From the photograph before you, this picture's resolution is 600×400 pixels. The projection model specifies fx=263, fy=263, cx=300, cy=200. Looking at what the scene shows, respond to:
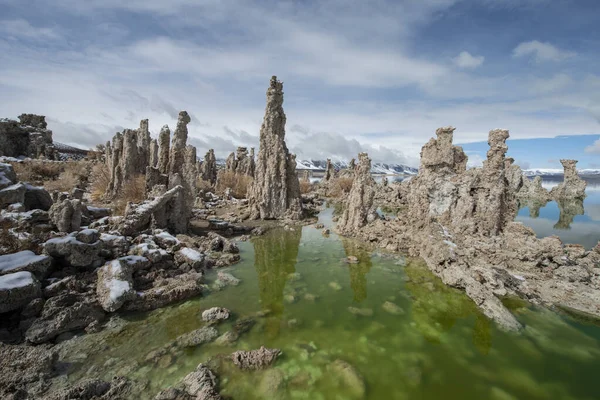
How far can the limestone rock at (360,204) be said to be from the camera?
58.6ft

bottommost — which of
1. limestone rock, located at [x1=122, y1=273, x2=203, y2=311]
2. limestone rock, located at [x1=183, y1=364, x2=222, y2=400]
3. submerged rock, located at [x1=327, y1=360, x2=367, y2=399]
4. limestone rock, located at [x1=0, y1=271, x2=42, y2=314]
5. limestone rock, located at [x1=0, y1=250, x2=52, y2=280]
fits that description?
submerged rock, located at [x1=327, y1=360, x2=367, y2=399]

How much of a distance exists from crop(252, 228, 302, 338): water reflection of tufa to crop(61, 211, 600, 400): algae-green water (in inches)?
2.8

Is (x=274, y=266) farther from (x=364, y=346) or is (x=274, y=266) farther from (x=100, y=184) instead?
(x=100, y=184)

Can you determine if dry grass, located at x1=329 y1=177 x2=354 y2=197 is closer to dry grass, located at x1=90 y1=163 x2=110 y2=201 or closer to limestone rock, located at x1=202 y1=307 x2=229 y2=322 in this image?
dry grass, located at x1=90 y1=163 x2=110 y2=201

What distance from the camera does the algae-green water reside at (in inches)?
208

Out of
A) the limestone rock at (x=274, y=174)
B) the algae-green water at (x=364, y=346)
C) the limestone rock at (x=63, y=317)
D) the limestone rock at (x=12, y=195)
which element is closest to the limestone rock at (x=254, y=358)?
the algae-green water at (x=364, y=346)

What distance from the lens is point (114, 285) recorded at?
7.59m

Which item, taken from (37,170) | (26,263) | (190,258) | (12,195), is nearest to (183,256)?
(190,258)

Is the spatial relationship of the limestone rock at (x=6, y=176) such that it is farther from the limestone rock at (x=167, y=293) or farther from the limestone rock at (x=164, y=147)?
the limestone rock at (x=164, y=147)

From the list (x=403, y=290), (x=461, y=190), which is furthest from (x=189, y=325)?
(x=461, y=190)

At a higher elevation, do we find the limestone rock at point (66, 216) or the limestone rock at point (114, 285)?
the limestone rock at point (66, 216)

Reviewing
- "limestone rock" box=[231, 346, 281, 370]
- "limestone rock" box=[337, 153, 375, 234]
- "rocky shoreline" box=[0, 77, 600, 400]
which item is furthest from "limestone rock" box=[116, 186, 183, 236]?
"limestone rock" box=[337, 153, 375, 234]

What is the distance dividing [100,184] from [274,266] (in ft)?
65.7

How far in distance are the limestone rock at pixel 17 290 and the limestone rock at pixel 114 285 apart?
135 centimetres
